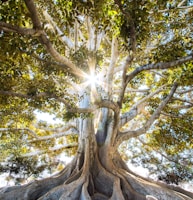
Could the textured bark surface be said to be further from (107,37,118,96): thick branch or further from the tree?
(107,37,118,96): thick branch

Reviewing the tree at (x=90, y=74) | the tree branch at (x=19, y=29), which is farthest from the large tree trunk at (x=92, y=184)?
the tree branch at (x=19, y=29)

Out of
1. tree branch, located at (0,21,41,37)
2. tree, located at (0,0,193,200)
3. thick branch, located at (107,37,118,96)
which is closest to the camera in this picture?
tree branch, located at (0,21,41,37)

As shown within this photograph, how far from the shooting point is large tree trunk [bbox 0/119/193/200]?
12.0 ft

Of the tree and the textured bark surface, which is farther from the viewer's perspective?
the textured bark surface

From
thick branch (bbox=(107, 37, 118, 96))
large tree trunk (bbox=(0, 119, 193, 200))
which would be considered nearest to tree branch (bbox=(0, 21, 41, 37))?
thick branch (bbox=(107, 37, 118, 96))

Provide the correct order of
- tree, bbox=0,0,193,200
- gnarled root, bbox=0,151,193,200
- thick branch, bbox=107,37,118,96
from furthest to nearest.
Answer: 1. thick branch, bbox=107,37,118,96
2. gnarled root, bbox=0,151,193,200
3. tree, bbox=0,0,193,200

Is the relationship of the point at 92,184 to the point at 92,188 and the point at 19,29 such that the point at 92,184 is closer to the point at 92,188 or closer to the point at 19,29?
the point at 92,188

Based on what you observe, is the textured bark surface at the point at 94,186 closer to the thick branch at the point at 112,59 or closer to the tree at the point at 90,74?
the tree at the point at 90,74

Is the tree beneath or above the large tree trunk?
above

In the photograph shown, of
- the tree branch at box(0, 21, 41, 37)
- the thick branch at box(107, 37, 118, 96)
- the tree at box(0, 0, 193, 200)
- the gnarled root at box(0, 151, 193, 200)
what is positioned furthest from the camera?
the thick branch at box(107, 37, 118, 96)

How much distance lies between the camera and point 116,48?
5023 millimetres

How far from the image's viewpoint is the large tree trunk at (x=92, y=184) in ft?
12.0

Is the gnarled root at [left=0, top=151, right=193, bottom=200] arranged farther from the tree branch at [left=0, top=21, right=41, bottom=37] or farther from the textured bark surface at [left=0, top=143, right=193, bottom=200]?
the tree branch at [left=0, top=21, right=41, bottom=37]

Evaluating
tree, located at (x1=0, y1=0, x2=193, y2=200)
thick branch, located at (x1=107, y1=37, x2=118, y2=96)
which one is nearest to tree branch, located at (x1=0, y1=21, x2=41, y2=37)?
tree, located at (x1=0, y1=0, x2=193, y2=200)
